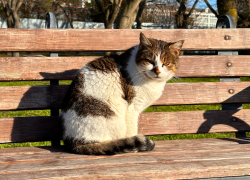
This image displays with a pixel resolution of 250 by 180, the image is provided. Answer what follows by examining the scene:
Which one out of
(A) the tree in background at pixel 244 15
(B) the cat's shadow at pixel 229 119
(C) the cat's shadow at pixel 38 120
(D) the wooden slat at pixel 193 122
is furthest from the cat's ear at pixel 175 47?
(A) the tree in background at pixel 244 15

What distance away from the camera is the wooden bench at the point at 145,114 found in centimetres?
166

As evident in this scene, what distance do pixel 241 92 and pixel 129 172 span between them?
1.68m

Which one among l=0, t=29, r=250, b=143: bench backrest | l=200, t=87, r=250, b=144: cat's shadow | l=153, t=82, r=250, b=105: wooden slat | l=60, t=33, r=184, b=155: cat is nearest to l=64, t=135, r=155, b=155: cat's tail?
l=60, t=33, r=184, b=155: cat

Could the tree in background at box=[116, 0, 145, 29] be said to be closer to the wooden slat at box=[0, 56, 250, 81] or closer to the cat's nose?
the wooden slat at box=[0, 56, 250, 81]

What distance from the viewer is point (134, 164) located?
5.50ft

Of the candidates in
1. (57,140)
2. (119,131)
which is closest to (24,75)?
(57,140)

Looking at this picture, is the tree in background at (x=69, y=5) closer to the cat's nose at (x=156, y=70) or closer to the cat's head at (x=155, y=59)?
the cat's head at (x=155, y=59)

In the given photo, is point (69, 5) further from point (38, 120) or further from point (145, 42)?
point (145, 42)

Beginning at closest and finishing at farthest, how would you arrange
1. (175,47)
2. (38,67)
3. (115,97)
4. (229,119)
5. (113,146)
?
(113,146) < (115,97) < (175,47) < (38,67) < (229,119)

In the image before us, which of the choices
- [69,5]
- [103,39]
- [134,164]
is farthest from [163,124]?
[69,5]

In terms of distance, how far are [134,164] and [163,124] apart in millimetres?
1049

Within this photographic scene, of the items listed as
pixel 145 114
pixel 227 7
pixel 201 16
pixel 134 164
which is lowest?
pixel 134 164

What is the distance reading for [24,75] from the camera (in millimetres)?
2471

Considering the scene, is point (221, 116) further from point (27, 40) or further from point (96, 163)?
point (27, 40)
